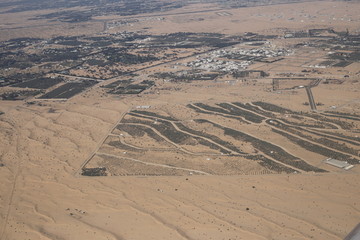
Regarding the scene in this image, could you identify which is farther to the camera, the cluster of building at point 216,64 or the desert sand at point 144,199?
the cluster of building at point 216,64

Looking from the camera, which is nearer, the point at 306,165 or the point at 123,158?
the point at 306,165

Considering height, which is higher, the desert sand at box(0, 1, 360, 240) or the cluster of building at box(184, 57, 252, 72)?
the cluster of building at box(184, 57, 252, 72)

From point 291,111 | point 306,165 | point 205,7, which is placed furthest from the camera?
point 205,7

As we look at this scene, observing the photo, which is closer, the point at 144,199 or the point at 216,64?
the point at 144,199

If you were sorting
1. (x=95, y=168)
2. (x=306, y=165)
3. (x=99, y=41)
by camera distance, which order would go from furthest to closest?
(x=99, y=41) < (x=95, y=168) < (x=306, y=165)

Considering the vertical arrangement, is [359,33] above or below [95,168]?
above

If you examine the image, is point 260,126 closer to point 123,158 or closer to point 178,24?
point 123,158

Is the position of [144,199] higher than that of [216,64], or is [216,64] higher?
[216,64]

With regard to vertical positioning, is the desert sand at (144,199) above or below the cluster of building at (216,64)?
below

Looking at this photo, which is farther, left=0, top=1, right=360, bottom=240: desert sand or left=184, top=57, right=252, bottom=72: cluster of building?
left=184, top=57, right=252, bottom=72: cluster of building

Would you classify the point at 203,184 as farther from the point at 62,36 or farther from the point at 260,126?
the point at 62,36

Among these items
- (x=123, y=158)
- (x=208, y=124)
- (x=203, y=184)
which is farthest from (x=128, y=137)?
(x=203, y=184)
